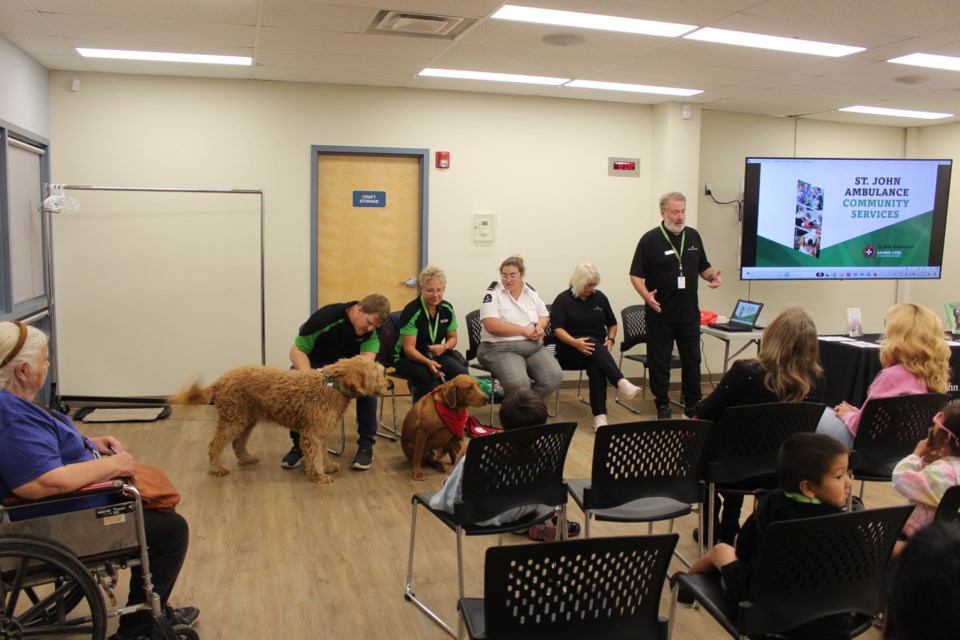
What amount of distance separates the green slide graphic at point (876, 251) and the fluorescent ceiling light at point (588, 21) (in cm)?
312

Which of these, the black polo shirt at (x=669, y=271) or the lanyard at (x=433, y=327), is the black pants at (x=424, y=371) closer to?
the lanyard at (x=433, y=327)

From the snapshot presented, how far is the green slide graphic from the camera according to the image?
7188 millimetres

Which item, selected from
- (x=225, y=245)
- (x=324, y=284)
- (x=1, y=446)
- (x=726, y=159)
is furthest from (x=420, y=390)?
(x=726, y=159)

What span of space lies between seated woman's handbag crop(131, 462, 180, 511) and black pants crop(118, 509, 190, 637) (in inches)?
1.3

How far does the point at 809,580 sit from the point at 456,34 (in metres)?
3.77

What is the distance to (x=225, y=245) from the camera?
253 inches

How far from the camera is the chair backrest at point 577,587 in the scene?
6.01 ft

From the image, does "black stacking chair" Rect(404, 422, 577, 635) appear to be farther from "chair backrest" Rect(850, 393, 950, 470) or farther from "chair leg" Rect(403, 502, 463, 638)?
"chair backrest" Rect(850, 393, 950, 470)

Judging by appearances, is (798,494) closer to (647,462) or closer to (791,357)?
(647,462)

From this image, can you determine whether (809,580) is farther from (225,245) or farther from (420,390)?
(225,245)

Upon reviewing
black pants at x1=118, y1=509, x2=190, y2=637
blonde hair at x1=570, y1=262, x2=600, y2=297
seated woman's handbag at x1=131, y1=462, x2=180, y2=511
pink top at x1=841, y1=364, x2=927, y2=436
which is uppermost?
blonde hair at x1=570, y1=262, x2=600, y2=297

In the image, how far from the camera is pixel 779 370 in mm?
3404

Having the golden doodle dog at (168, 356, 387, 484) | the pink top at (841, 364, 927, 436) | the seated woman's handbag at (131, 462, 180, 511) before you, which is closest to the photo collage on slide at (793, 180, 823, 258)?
the pink top at (841, 364, 927, 436)

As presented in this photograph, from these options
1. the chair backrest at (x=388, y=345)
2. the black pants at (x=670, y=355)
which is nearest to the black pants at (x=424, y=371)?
the chair backrest at (x=388, y=345)
